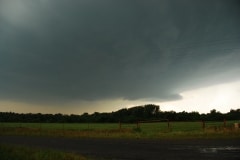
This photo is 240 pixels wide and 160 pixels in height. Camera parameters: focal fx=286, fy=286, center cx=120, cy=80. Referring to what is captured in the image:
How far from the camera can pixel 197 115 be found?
9031 centimetres

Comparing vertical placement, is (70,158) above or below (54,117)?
below

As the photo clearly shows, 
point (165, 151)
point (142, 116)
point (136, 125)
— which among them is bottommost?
point (165, 151)

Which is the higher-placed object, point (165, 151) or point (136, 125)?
point (136, 125)

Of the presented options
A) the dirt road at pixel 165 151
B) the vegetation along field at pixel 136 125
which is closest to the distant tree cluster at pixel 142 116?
the vegetation along field at pixel 136 125

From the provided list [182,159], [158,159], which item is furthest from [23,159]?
[182,159]

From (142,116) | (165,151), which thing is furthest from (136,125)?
(142,116)

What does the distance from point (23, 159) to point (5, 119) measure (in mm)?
121526

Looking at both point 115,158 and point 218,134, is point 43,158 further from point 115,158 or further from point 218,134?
point 218,134

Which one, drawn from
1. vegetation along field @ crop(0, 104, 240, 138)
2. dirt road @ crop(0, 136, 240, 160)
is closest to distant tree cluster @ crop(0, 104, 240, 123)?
vegetation along field @ crop(0, 104, 240, 138)

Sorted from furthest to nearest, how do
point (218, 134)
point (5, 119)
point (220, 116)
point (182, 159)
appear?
point (5, 119) < point (220, 116) < point (218, 134) < point (182, 159)

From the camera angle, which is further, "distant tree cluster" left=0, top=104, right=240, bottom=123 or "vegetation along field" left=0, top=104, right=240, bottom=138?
"distant tree cluster" left=0, top=104, right=240, bottom=123

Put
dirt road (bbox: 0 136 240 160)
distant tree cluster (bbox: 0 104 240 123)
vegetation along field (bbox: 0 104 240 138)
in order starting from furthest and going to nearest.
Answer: distant tree cluster (bbox: 0 104 240 123) → vegetation along field (bbox: 0 104 240 138) → dirt road (bbox: 0 136 240 160)

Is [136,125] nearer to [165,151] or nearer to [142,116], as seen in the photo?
[165,151]

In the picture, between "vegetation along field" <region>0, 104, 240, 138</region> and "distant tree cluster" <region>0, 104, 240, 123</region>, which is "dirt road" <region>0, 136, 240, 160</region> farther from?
"distant tree cluster" <region>0, 104, 240, 123</region>
